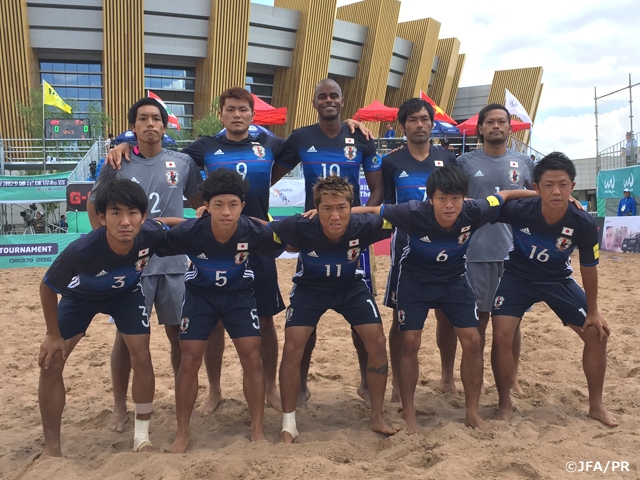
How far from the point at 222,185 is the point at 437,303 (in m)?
1.81

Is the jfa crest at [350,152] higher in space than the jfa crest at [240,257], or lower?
higher

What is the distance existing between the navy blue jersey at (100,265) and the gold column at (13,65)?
27757 millimetres

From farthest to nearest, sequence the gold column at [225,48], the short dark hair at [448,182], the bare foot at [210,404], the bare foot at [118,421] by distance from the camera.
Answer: the gold column at [225,48] < the bare foot at [210,404] < the bare foot at [118,421] < the short dark hair at [448,182]

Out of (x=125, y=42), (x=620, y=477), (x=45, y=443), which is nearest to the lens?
(x=620, y=477)

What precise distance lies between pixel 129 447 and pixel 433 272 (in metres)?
2.57

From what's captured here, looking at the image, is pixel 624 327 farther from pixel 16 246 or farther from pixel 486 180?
pixel 16 246

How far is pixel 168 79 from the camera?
105ft

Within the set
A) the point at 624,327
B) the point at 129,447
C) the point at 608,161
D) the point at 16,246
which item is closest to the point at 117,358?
the point at 129,447

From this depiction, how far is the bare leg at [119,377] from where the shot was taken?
4168 millimetres

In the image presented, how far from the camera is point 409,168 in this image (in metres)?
4.54

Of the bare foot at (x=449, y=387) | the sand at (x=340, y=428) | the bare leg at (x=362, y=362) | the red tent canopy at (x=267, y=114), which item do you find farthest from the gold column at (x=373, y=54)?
the bare leg at (x=362, y=362)

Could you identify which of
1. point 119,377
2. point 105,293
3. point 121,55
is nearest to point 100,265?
point 105,293

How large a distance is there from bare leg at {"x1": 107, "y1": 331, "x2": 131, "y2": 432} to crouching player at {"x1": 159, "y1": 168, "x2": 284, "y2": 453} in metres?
0.66

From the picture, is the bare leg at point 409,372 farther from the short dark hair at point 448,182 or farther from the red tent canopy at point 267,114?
the red tent canopy at point 267,114
